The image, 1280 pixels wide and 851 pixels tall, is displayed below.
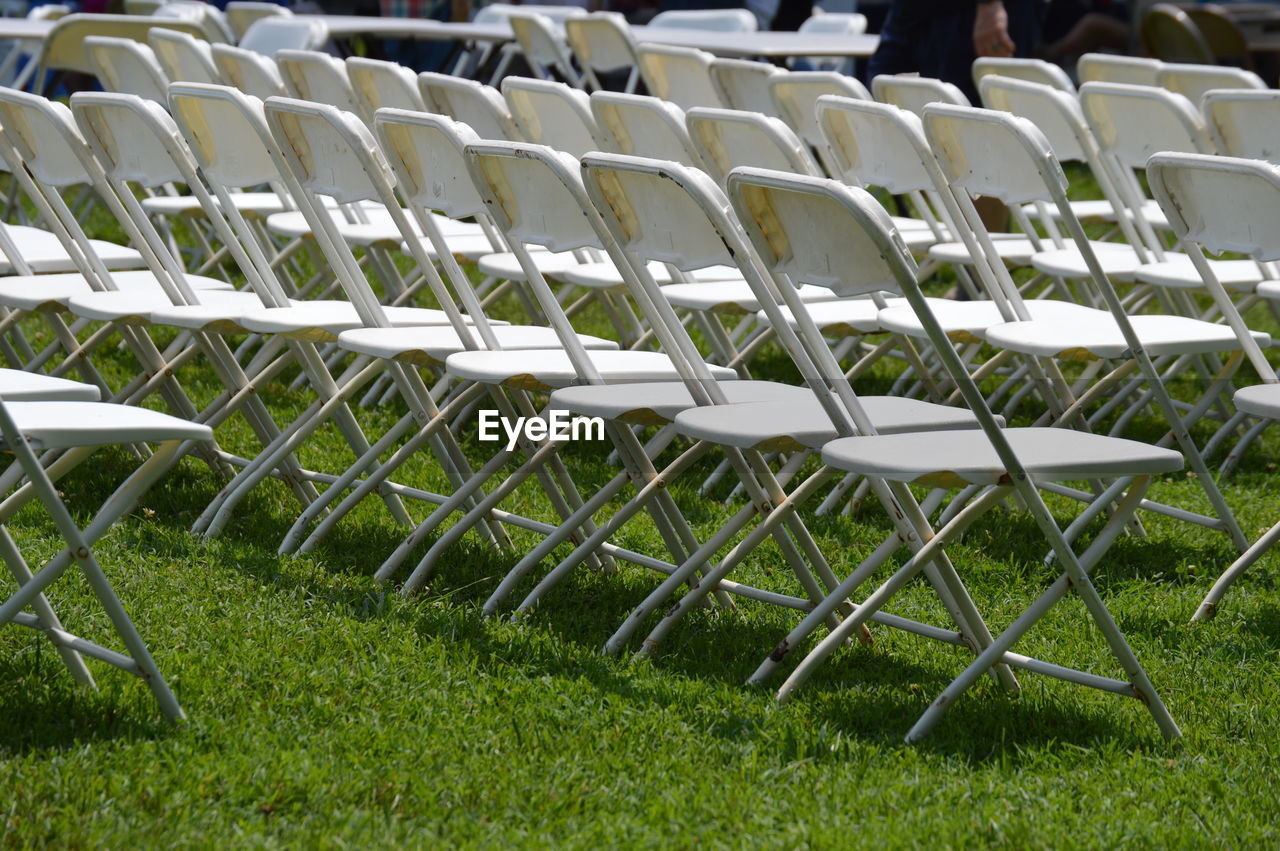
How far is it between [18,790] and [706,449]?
4.91ft

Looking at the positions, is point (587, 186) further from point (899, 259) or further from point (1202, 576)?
point (1202, 576)

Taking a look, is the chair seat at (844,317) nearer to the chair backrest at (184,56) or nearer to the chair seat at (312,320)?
the chair seat at (312,320)

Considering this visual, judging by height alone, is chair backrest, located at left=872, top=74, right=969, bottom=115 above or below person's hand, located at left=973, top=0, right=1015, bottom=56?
above

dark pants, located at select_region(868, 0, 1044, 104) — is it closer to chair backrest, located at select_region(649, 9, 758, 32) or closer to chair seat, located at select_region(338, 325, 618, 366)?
chair backrest, located at select_region(649, 9, 758, 32)

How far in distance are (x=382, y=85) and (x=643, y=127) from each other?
1.22m

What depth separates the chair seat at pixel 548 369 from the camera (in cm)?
376

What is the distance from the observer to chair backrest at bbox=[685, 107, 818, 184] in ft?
13.3

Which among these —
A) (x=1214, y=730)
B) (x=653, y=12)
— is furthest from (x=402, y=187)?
(x=653, y=12)

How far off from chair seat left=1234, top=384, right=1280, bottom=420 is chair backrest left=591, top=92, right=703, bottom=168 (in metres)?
1.46

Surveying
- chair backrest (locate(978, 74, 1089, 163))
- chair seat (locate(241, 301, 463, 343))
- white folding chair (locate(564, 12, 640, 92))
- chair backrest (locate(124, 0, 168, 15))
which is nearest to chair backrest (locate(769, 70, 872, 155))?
chair backrest (locate(978, 74, 1089, 163))

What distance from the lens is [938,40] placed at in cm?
758

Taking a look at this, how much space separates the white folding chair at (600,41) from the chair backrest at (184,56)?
7.29 ft

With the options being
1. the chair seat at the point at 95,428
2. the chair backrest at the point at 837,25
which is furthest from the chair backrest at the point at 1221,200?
the chair backrest at the point at 837,25

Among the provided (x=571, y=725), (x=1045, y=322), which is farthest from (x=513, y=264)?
(x=571, y=725)
